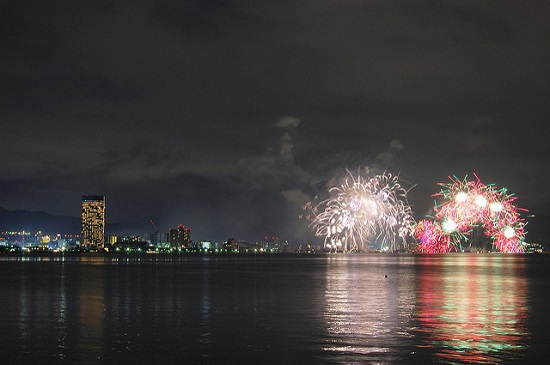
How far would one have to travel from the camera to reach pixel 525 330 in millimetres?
32344

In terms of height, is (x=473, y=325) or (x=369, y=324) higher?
(x=369, y=324)

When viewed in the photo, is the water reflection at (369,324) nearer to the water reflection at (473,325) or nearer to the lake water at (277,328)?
the lake water at (277,328)

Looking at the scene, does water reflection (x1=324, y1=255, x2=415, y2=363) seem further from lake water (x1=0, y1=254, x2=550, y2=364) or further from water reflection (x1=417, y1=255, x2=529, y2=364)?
water reflection (x1=417, y1=255, x2=529, y2=364)

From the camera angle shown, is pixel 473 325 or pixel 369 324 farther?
pixel 473 325

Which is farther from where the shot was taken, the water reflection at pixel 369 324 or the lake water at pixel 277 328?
the water reflection at pixel 369 324

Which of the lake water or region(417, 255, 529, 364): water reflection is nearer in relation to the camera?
the lake water

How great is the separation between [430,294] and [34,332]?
104ft

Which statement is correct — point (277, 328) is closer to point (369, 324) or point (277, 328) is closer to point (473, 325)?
point (369, 324)

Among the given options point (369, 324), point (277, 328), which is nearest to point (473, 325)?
point (369, 324)

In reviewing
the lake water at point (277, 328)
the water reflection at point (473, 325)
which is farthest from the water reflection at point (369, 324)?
the water reflection at point (473, 325)

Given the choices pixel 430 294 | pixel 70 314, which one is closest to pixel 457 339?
pixel 70 314

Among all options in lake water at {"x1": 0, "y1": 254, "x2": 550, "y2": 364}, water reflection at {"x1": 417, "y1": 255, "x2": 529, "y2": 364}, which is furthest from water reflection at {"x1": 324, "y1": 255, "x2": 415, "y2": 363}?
water reflection at {"x1": 417, "y1": 255, "x2": 529, "y2": 364}

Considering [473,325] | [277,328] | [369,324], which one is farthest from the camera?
[473,325]

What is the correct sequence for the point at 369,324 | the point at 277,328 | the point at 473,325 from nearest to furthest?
1. the point at 277,328
2. the point at 369,324
3. the point at 473,325
